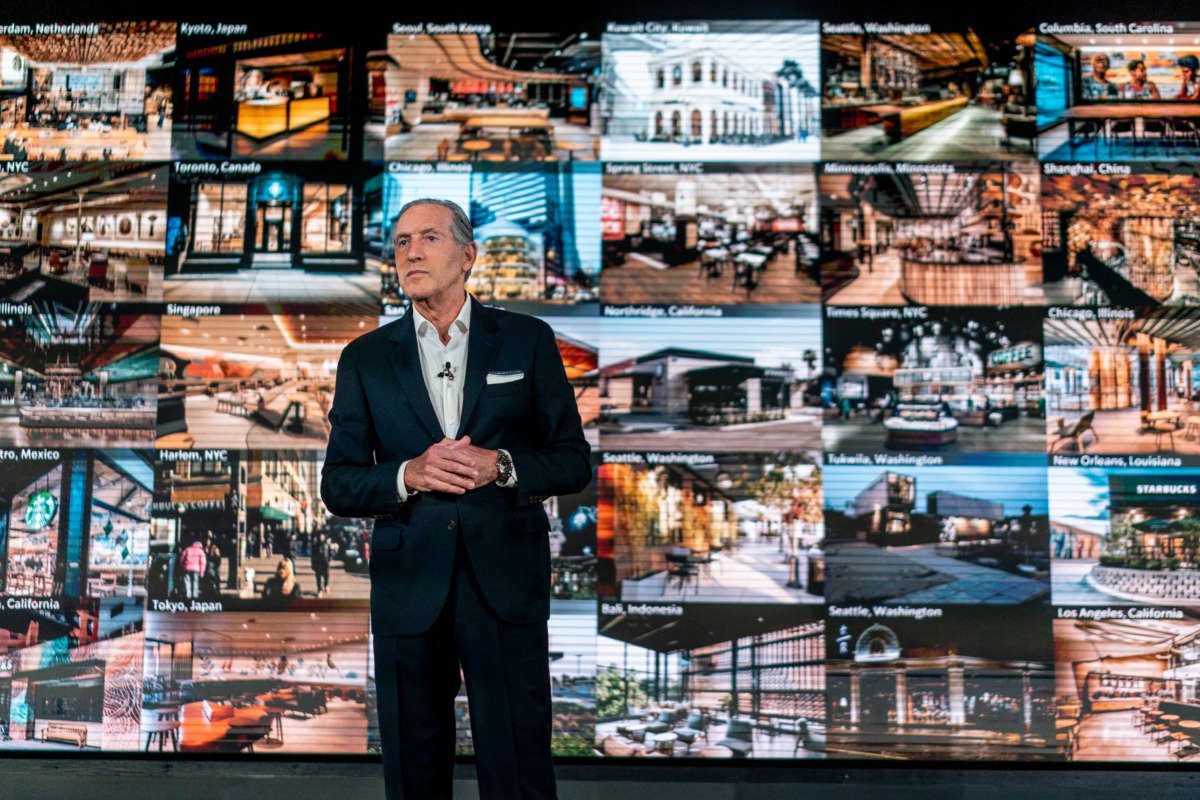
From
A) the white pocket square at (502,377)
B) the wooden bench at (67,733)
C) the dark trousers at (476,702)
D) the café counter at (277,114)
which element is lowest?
the wooden bench at (67,733)

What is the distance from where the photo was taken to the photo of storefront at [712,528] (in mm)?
3994

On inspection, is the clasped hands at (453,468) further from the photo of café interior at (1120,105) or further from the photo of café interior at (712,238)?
the photo of café interior at (1120,105)

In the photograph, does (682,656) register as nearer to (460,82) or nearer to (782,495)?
(782,495)

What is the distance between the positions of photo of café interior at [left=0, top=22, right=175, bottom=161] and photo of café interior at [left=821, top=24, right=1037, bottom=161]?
300cm

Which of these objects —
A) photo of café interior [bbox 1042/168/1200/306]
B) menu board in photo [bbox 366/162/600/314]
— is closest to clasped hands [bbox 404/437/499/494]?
menu board in photo [bbox 366/162/600/314]

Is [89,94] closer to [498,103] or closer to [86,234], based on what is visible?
[86,234]

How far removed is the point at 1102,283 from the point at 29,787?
4900mm

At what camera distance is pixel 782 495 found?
4.02 m

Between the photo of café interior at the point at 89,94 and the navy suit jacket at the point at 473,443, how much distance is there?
2.60 m

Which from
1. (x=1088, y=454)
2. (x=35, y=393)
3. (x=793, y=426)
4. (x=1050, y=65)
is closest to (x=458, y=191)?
(x=793, y=426)

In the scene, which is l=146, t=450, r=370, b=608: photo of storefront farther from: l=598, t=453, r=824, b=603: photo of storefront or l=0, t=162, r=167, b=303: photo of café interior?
l=598, t=453, r=824, b=603: photo of storefront

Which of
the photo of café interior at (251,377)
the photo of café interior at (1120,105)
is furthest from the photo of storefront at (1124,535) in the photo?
the photo of café interior at (251,377)

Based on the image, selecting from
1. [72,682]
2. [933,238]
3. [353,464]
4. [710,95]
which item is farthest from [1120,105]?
[72,682]

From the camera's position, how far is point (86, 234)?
4199 millimetres
